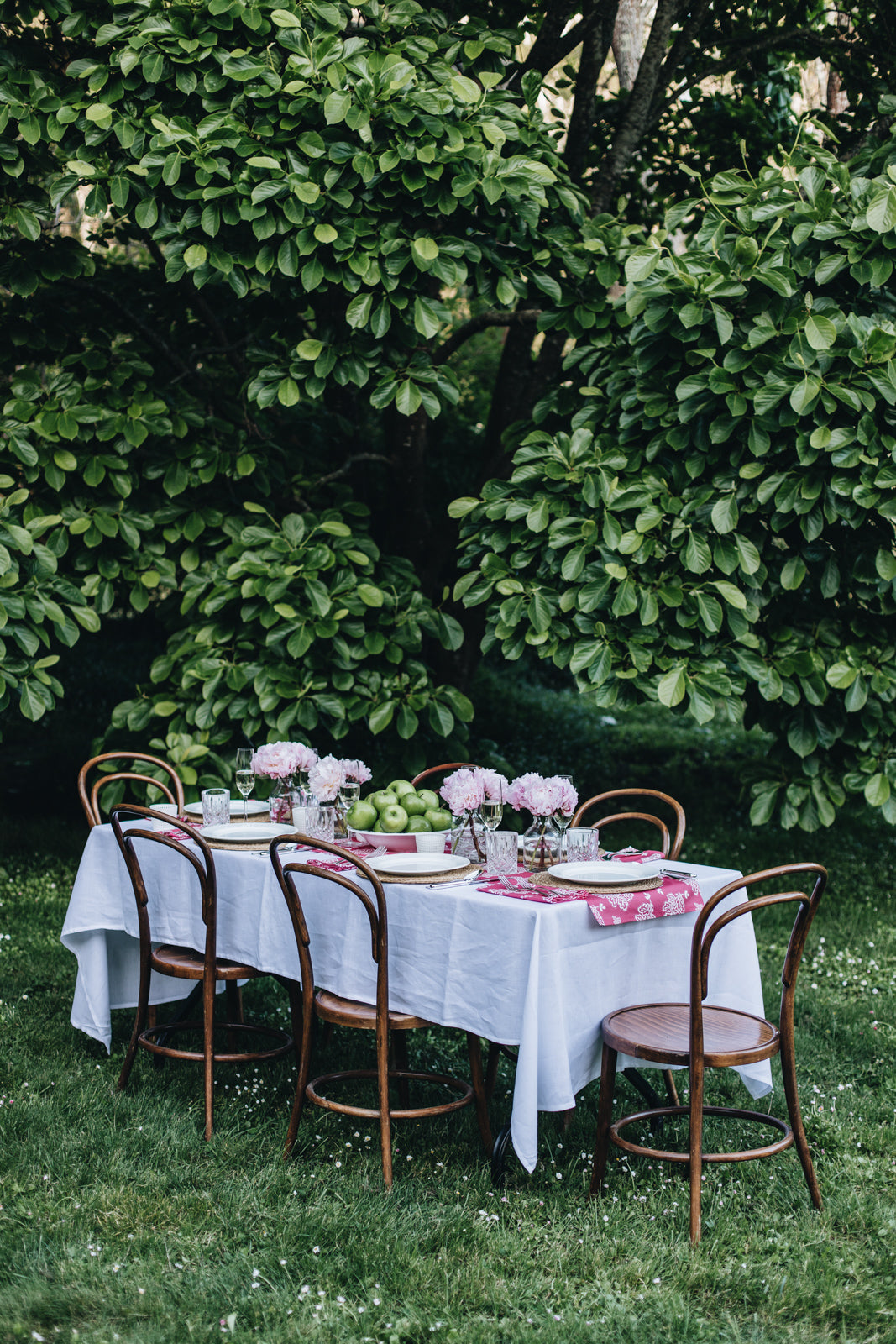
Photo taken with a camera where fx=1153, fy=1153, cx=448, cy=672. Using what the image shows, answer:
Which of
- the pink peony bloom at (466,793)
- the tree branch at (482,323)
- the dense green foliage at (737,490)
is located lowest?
the pink peony bloom at (466,793)

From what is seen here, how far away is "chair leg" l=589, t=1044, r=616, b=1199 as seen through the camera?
2746 millimetres

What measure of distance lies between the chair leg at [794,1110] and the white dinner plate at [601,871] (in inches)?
19.6

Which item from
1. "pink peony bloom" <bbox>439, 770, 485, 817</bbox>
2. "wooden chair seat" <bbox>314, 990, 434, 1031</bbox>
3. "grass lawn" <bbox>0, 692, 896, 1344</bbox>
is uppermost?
"pink peony bloom" <bbox>439, 770, 485, 817</bbox>

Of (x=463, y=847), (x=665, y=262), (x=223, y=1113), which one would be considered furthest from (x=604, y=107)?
(x=223, y=1113)

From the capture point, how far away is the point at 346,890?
297 centimetres

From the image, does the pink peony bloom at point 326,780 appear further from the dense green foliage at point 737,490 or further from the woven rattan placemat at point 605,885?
the dense green foliage at point 737,490

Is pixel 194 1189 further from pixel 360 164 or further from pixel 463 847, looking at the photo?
pixel 360 164

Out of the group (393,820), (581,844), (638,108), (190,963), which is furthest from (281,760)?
(638,108)

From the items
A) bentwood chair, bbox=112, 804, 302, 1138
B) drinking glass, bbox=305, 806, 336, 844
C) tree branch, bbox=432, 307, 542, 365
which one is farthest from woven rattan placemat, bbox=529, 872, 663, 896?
tree branch, bbox=432, 307, 542, 365

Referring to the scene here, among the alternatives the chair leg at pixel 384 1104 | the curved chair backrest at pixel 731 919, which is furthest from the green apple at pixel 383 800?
the curved chair backrest at pixel 731 919

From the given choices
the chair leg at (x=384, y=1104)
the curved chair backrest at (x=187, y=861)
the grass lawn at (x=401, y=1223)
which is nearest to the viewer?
the grass lawn at (x=401, y=1223)

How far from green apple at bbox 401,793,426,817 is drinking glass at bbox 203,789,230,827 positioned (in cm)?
63

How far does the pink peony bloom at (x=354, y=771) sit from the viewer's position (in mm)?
3367

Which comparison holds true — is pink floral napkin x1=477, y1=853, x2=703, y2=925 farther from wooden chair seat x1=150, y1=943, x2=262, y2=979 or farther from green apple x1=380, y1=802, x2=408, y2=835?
wooden chair seat x1=150, y1=943, x2=262, y2=979
